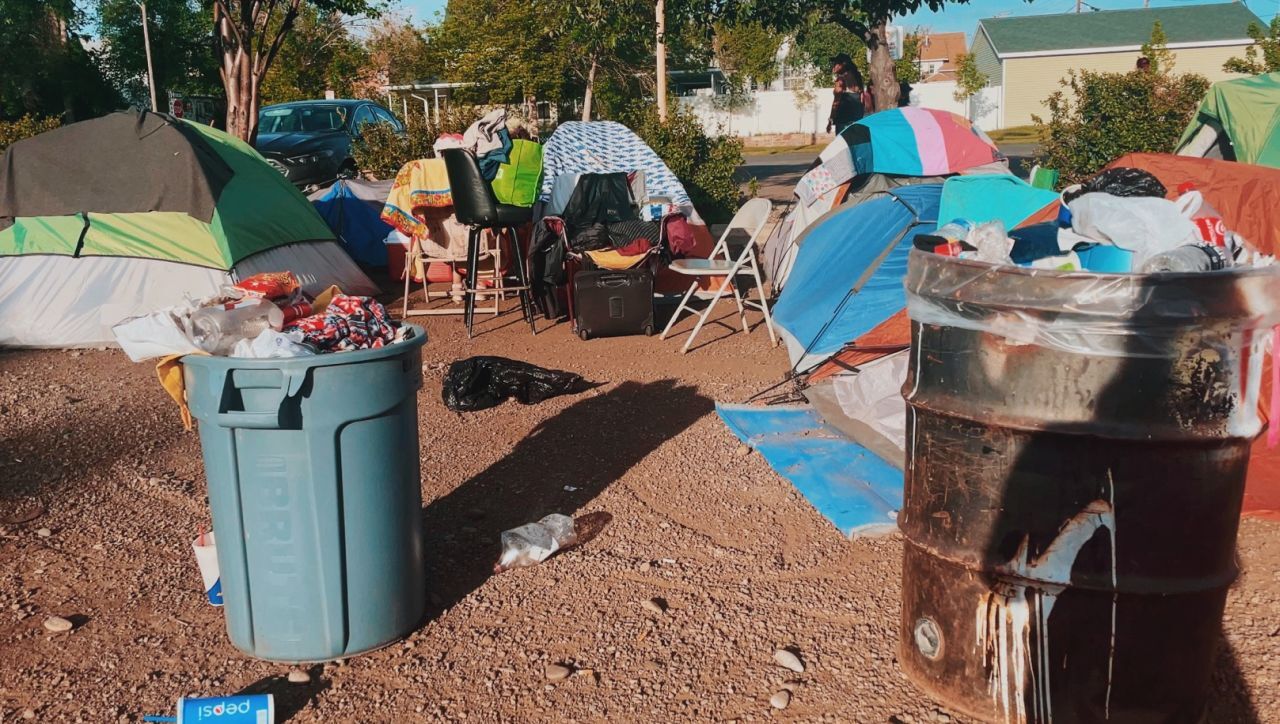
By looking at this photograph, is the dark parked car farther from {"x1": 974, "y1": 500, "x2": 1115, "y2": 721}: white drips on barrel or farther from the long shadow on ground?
{"x1": 974, "y1": 500, "x2": 1115, "y2": 721}: white drips on barrel

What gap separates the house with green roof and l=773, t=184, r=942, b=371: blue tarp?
35.9 metres

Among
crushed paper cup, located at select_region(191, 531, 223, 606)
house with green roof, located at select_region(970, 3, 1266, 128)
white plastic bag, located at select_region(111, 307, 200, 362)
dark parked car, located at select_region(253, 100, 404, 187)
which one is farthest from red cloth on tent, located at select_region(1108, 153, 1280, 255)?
house with green roof, located at select_region(970, 3, 1266, 128)

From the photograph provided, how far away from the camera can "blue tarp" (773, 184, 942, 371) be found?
5.76 meters

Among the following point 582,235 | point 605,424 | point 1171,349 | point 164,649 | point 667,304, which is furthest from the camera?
point 667,304

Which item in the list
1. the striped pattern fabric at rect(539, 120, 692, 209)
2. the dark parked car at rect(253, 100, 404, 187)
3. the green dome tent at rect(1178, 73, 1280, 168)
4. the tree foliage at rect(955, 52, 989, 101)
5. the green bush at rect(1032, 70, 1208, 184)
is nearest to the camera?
the green dome tent at rect(1178, 73, 1280, 168)

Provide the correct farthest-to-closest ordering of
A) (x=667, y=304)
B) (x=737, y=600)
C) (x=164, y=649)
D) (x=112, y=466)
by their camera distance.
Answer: (x=667, y=304), (x=112, y=466), (x=737, y=600), (x=164, y=649)

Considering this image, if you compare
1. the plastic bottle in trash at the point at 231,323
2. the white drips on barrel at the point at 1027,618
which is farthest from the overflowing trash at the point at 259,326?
the white drips on barrel at the point at 1027,618

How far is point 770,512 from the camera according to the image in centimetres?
464

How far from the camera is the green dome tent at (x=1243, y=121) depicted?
749 centimetres

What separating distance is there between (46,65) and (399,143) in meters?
20.0

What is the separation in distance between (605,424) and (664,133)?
21.3 feet

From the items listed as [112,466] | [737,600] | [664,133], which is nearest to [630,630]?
[737,600]

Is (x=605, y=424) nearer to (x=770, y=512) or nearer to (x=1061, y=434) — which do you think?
(x=770, y=512)

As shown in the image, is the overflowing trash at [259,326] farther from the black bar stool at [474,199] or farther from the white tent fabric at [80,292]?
the white tent fabric at [80,292]
